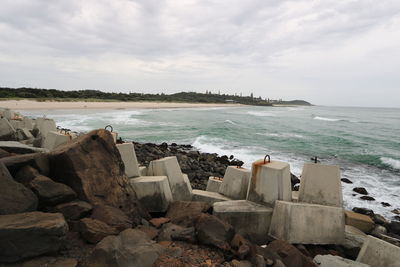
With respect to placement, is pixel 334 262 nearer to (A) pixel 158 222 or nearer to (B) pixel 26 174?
(A) pixel 158 222

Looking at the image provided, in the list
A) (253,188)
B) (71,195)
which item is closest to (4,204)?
(71,195)

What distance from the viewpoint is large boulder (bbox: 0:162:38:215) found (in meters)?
3.21

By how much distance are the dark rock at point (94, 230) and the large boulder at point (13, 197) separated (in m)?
0.64

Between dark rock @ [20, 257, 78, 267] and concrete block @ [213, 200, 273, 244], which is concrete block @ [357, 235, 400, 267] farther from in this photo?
dark rock @ [20, 257, 78, 267]

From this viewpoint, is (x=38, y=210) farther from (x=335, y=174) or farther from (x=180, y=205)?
(x=335, y=174)

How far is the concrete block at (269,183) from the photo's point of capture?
5.06 m

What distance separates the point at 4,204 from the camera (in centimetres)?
320

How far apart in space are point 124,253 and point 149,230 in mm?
1052

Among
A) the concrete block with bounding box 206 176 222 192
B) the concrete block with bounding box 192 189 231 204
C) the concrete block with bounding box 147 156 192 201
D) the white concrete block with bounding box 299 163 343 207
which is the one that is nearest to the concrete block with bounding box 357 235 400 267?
the white concrete block with bounding box 299 163 343 207

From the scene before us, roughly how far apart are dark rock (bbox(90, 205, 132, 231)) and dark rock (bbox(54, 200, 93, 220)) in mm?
111

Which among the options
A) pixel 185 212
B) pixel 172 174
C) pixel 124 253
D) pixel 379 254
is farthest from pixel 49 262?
pixel 379 254

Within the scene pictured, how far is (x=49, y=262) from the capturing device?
2.84 m

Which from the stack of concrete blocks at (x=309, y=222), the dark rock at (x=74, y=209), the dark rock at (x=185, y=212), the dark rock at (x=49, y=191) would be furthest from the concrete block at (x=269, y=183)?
the dark rock at (x=49, y=191)

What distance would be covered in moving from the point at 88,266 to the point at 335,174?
4450 mm
